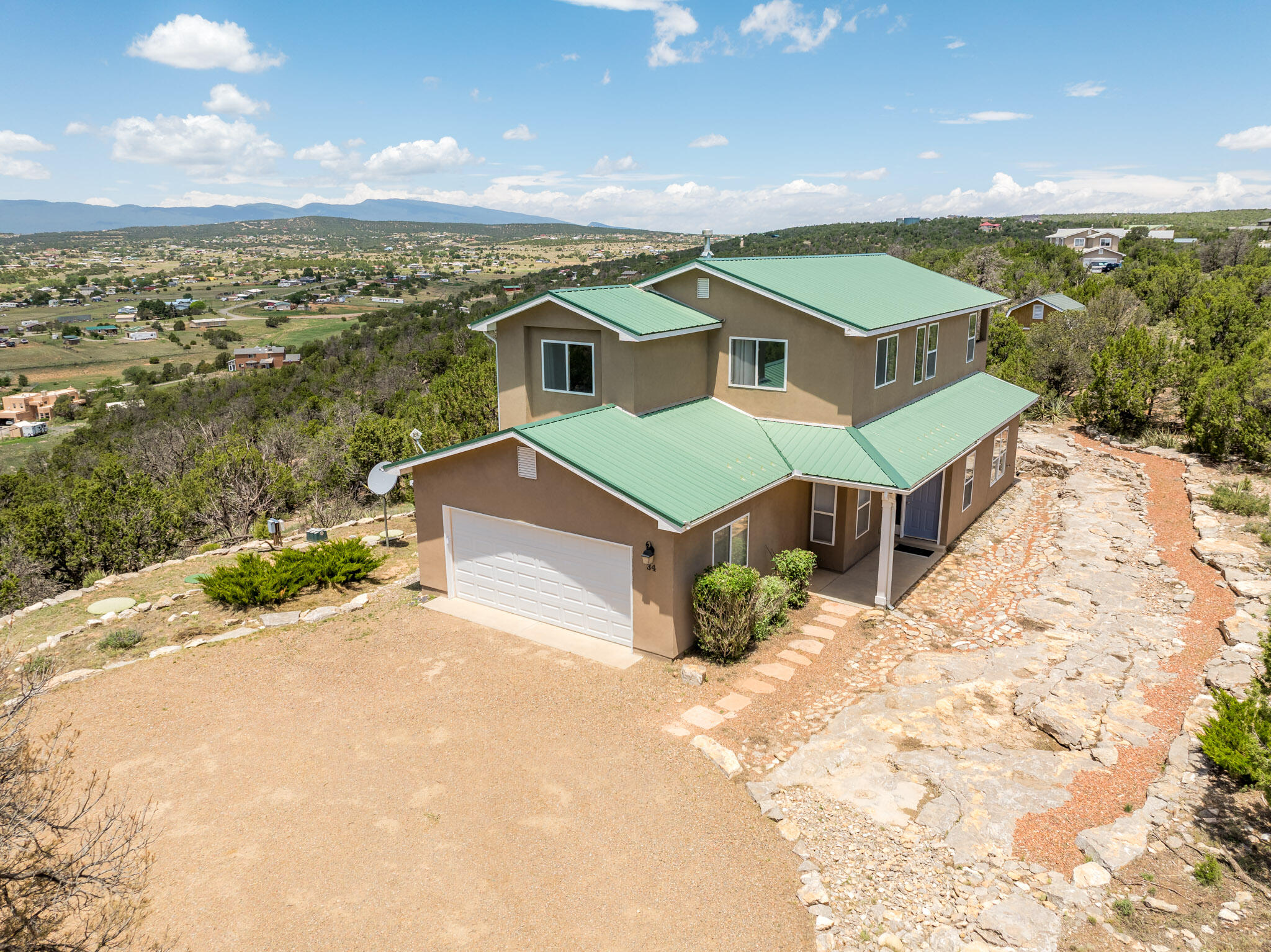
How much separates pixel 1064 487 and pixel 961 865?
17903mm

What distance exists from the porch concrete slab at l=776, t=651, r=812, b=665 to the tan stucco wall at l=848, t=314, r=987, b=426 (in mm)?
5646

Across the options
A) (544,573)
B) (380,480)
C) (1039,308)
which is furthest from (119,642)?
(1039,308)

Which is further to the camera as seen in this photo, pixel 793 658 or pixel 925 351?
pixel 925 351

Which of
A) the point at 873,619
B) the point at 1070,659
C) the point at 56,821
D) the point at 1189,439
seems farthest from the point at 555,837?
the point at 1189,439

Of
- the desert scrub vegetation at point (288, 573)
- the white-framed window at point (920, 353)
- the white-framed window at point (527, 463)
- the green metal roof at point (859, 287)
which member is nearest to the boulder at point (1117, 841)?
the white-framed window at point (527, 463)

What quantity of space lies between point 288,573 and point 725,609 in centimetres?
939

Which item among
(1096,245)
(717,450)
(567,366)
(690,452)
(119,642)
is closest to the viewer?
(119,642)

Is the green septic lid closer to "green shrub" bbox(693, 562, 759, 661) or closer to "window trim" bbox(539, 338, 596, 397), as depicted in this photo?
"window trim" bbox(539, 338, 596, 397)

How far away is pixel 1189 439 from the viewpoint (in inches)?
1041

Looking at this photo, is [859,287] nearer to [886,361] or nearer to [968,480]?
[886,361]

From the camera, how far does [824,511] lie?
669 inches

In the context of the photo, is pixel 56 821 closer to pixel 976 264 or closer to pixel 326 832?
pixel 326 832

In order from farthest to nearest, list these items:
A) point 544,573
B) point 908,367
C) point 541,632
A: point 908,367, point 544,573, point 541,632

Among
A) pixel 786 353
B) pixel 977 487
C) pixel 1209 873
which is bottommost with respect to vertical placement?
pixel 1209 873
